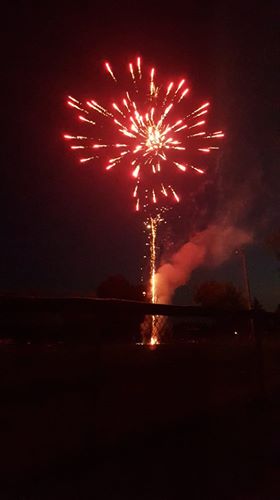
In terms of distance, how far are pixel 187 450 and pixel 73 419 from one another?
3.80ft

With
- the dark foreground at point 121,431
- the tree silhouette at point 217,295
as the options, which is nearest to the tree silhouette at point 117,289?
the tree silhouette at point 217,295

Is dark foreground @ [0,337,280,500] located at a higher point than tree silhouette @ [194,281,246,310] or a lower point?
lower

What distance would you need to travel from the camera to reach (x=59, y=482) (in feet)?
12.2

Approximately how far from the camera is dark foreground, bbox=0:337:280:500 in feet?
12.4

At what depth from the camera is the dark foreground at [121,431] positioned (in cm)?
378

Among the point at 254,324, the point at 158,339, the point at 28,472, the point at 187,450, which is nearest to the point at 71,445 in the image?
the point at 28,472

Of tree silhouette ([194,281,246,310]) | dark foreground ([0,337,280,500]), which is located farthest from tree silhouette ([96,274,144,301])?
dark foreground ([0,337,280,500])

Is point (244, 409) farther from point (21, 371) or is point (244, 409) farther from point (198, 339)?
point (21, 371)

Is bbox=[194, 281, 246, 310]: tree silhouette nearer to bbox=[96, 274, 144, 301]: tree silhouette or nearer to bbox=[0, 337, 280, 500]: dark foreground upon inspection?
bbox=[96, 274, 144, 301]: tree silhouette

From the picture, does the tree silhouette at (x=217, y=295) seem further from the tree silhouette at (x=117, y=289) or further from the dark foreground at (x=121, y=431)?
the dark foreground at (x=121, y=431)

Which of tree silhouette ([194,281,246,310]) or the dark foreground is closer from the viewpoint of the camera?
the dark foreground

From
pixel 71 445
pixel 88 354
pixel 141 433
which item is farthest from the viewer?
pixel 141 433

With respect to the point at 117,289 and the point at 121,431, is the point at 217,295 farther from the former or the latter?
the point at 121,431

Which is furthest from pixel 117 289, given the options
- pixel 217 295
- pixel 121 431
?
pixel 121 431
